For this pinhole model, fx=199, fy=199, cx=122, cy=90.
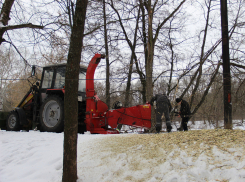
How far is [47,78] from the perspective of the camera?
8.18 m

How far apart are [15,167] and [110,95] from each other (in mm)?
8808

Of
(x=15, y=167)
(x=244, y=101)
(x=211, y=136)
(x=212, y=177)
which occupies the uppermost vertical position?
(x=244, y=101)

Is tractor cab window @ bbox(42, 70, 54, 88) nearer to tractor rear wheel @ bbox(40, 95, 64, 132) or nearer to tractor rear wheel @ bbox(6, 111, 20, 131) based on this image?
tractor rear wheel @ bbox(40, 95, 64, 132)

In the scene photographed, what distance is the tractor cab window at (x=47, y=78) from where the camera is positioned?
806 centimetres

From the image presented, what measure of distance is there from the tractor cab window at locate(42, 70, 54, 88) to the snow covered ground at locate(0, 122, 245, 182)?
10.9 feet

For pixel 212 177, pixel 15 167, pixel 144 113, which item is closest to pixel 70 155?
pixel 15 167

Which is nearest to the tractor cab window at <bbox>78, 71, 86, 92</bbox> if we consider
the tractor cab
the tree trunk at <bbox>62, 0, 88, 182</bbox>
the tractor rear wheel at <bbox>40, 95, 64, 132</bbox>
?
the tractor cab

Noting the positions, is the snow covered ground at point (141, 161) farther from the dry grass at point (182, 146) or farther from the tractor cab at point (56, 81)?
the tractor cab at point (56, 81)

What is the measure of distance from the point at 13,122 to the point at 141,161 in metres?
7.17

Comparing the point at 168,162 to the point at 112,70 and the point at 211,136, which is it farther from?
the point at 112,70

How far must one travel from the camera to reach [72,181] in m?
3.37

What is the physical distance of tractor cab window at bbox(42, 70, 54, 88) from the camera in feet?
26.5

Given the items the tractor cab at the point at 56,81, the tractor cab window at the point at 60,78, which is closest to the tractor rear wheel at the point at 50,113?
the tractor cab at the point at 56,81

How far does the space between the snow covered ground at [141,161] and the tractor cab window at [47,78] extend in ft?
10.9
